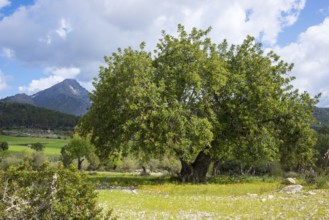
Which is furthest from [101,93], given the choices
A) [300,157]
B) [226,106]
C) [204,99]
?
[300,157]

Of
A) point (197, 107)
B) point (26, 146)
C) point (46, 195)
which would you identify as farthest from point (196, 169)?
point (26, 146)

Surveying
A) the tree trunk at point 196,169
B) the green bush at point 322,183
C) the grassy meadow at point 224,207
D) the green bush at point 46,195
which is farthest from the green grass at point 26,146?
the green bush at point 46,195

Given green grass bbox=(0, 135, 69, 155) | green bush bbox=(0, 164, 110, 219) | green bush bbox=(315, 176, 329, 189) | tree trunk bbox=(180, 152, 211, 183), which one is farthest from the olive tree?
green grass bbox=(0, 135, 69, 155)

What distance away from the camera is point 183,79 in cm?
3147

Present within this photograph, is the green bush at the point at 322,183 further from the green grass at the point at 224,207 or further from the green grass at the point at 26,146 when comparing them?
the green grass at the point at 26,146

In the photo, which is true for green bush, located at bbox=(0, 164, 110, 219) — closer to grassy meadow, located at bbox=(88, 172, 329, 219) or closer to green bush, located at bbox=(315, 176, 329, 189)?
grassy meadow, located at bbox=(88, 172, 329, 219)

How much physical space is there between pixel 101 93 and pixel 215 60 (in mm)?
11510

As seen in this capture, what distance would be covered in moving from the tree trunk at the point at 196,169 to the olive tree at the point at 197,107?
0.35 ft

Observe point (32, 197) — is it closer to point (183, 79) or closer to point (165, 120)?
point (165, 120)

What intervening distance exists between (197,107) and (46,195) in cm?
2338

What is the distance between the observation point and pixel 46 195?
939cm

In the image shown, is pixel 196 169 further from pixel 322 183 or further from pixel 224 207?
pixel 224 207

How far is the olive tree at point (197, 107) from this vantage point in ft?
94.0

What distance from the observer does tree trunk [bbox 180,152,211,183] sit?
33.8 metres
